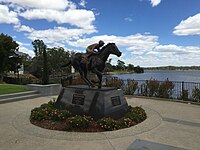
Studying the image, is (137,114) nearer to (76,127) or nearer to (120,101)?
(120,101)

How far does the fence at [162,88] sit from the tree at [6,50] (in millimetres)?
16552

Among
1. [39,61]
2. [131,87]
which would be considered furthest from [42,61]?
[131,87]

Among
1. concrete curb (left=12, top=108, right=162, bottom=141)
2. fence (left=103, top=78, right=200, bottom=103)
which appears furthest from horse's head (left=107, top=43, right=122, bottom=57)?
fence (left=103, top=78, right=200, bottom=103)

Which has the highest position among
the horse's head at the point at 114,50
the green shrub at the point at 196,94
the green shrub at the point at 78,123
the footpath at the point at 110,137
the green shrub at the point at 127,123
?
the horse's head at the point at 114,50

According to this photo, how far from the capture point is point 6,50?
25469mm

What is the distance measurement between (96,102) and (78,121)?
119cm

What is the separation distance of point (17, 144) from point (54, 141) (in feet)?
3.06

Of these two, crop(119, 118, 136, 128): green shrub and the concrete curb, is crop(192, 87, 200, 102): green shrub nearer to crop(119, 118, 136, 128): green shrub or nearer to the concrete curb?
the concrete curb

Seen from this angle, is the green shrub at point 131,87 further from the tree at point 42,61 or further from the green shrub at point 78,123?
the green shrub at point 78,123

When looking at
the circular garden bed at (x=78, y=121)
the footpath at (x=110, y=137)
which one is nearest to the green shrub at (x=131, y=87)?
the circular garden bed at (x=78, y=121)

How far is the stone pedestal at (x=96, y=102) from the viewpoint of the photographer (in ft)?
23.1

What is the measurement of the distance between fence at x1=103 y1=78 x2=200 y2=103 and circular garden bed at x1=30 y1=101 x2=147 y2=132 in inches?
214

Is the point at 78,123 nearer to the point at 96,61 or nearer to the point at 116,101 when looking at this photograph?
the point at 116,101

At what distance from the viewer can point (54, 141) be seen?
17.0ft
